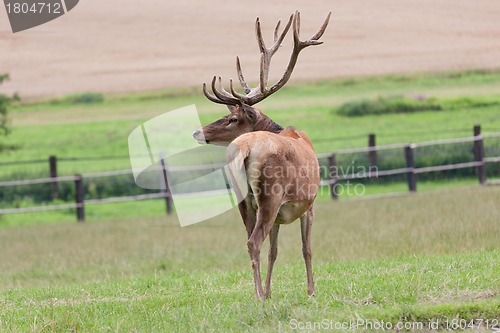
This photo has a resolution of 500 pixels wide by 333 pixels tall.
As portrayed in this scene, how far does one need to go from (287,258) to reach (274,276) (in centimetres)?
358

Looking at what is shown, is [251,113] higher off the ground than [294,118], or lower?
higher

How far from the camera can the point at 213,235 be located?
60.5 feet

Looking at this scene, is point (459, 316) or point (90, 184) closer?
point (459, 316)

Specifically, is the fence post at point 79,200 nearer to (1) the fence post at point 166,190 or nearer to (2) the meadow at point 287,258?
(2) the meadow at point 287,258

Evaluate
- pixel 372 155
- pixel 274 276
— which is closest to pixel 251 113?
pixel 274 276

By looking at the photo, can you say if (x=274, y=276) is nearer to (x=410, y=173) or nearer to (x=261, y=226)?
(x=261, y=226)

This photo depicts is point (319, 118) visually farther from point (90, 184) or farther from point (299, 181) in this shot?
point (299, 181)

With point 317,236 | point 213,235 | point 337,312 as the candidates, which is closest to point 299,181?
point 337,312

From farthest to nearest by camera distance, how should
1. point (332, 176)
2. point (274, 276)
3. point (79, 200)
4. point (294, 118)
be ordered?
point (294, 118), point (332, 176), point (79, 200), point (274, 276)

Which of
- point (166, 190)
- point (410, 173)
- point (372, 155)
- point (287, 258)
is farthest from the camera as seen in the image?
point (372, 155)

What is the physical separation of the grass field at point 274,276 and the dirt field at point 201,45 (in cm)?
1254

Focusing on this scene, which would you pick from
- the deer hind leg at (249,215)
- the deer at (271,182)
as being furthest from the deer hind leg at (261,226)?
the deer hind leg at (249,215)

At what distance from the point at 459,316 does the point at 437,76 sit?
99.1 ft

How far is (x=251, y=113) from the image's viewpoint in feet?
29.8
